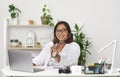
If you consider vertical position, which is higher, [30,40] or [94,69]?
[30,40]

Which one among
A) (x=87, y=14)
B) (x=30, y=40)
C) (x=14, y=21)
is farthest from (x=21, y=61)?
(x=87, y=14)

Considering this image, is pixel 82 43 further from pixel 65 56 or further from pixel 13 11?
pixel 13 11

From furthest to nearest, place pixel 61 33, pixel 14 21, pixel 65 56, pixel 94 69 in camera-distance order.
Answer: pixel 14 21, pixel 61 33, pixel 65 56, pixel 94 69

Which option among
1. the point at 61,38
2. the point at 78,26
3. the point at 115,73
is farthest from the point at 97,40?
the point at 115,73

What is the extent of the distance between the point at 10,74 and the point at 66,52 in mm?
1064

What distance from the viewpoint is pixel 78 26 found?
4.61 meters

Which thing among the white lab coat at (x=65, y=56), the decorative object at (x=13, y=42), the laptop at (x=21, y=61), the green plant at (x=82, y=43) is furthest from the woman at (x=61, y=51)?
the decorative object at (x=13, y=42)

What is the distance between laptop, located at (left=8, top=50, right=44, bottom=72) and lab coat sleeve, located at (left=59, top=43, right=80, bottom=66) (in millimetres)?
744

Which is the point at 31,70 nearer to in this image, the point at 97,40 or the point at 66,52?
the point at 66,52

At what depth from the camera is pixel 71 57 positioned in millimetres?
3250

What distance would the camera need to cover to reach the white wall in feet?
15.0

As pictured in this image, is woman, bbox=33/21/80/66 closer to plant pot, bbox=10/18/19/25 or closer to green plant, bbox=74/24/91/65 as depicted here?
green plant, bbox=74/24/91/65

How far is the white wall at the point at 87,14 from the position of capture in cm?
458

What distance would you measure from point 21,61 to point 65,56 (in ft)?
2.78
